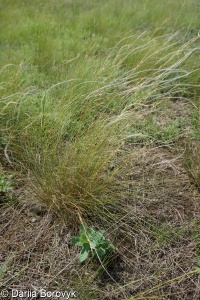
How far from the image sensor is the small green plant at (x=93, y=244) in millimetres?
1522

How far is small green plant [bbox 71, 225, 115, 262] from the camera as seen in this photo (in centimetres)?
152

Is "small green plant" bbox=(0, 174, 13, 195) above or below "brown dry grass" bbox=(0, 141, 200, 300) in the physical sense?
above

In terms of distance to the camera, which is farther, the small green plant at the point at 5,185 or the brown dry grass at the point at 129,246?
the small green plant at the point at 5,185

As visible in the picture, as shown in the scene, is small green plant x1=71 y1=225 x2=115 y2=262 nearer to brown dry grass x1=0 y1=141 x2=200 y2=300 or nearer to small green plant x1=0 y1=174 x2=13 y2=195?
brown dry grass x1=0 y1=141 x2=200 y2=300

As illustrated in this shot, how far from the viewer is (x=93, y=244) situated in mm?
1508

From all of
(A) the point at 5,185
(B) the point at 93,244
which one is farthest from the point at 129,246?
(A) the point at 5,185

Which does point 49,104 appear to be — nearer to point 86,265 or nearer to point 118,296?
point 86,265
